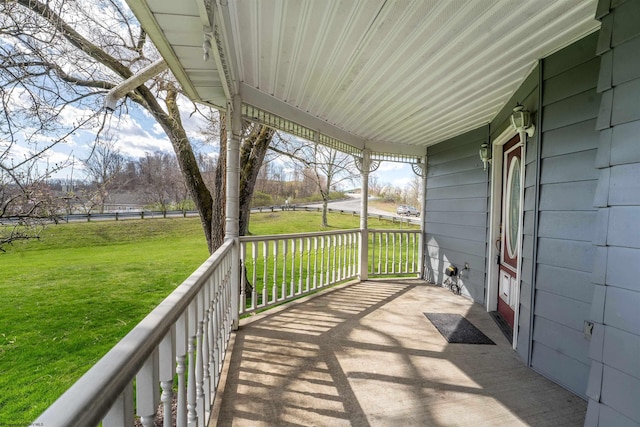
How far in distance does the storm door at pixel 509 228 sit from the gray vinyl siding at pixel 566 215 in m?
0.81

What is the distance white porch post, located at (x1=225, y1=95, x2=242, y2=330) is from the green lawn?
1601mm

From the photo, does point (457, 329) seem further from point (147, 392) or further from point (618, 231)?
point (147, 392)

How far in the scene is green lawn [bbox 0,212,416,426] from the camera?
3117 mm

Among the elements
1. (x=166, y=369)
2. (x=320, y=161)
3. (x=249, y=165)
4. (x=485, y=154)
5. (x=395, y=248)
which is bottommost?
(x=395, y=248)

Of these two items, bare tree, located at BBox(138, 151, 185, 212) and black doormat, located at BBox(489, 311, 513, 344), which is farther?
bare tree, located at BBox(138, 151, 185, 212)

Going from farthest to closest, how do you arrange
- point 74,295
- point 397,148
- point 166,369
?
point 74,295, point 397,148, point 166,369

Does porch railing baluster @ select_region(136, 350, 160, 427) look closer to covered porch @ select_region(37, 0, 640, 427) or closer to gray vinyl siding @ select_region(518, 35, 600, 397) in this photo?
covered porch @ select_region(37, 0, 640, 427)

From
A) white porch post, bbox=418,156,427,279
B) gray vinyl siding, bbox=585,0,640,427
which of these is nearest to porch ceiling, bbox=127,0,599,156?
gray vinyl siding, bbox=585,0,640,427

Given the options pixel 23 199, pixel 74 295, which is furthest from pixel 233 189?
pixel 74 295

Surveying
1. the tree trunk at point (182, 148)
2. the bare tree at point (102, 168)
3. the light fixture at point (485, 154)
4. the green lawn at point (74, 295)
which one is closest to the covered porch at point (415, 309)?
the light fixture at point (485, 154)

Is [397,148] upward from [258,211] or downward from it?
upward

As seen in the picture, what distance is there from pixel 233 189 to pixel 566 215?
2734mm

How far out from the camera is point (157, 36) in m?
1.74

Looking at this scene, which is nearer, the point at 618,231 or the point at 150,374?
the point at 150,374
